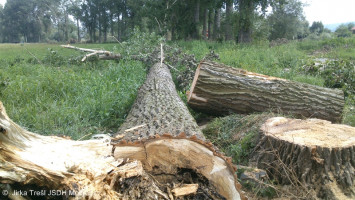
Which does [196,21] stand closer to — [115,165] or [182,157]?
[182,157]

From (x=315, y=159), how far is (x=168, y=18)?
818 inches

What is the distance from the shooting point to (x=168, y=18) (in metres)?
22.3

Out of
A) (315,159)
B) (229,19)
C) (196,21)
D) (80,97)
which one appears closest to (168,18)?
(196,21)

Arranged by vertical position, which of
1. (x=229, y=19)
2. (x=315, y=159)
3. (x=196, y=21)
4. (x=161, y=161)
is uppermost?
(x=196, y=21)

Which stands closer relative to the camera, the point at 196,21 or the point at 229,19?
the point at 229,19

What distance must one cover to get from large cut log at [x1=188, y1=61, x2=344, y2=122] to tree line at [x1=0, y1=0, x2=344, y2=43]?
384 inches

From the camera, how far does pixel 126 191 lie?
182cm

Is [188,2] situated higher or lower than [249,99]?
higher

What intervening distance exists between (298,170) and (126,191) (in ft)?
6.55

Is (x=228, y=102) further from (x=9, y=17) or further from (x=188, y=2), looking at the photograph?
(x=9, y=17)

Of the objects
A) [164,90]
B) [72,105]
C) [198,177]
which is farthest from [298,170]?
[72,105]

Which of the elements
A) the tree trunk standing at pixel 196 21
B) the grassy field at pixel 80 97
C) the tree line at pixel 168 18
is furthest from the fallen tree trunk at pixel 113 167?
the tree trunk standing at pixel 196 21

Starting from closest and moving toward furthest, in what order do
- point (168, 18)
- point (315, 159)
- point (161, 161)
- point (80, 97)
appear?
point (161, 161) → point (315, 159) → point (80, 97) → point (168, 18)

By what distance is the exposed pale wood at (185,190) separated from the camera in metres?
1.92
